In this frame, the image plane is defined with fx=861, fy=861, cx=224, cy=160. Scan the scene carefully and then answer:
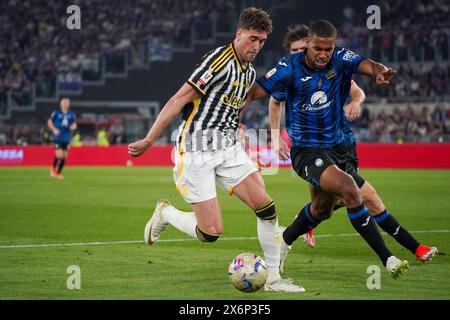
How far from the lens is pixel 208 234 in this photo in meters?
8.12

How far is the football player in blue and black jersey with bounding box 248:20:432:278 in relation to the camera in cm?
775

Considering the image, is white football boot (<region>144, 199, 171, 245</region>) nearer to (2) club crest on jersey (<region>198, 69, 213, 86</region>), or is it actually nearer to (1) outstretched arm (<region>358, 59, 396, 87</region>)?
(2) club crest on jersey (<region>198, 69, 213, 86</region>)

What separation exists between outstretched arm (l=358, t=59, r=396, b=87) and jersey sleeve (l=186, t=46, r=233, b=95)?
1275 millimetres

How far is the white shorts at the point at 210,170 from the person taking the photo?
7.94m

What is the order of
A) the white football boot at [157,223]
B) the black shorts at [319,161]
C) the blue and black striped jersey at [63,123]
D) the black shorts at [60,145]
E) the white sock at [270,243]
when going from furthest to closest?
1. the blue and black striped jersey at [63,123]
2. the black shorts at [60,145]
3. the white football boot at [157,223]
4. the black shorts at [319,161]
5. the white sock at [270,243]

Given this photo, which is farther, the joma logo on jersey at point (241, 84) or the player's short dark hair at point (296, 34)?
the player's short dark hair at point (296, 34)

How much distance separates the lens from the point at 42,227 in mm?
12789

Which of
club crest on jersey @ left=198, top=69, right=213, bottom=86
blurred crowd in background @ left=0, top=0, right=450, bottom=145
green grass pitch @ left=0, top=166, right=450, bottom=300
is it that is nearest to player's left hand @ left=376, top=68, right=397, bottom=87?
club crest on jersey @ left=198, top=69, right=213, bottom=86

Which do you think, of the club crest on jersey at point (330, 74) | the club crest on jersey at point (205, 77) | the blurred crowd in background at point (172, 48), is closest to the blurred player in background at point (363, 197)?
the club crest on jersey at point (330, 74)

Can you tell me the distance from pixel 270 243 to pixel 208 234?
0.70 meters

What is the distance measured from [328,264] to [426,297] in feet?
7.38

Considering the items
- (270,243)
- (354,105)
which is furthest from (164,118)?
(354,105)

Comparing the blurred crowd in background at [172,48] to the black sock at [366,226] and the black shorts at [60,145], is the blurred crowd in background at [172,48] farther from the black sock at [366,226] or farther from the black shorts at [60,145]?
the black sock at [366,226]

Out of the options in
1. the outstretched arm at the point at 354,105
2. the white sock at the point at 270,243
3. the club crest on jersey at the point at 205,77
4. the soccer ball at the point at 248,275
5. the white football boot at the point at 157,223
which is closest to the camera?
the soccer ball at the point at 248,275
